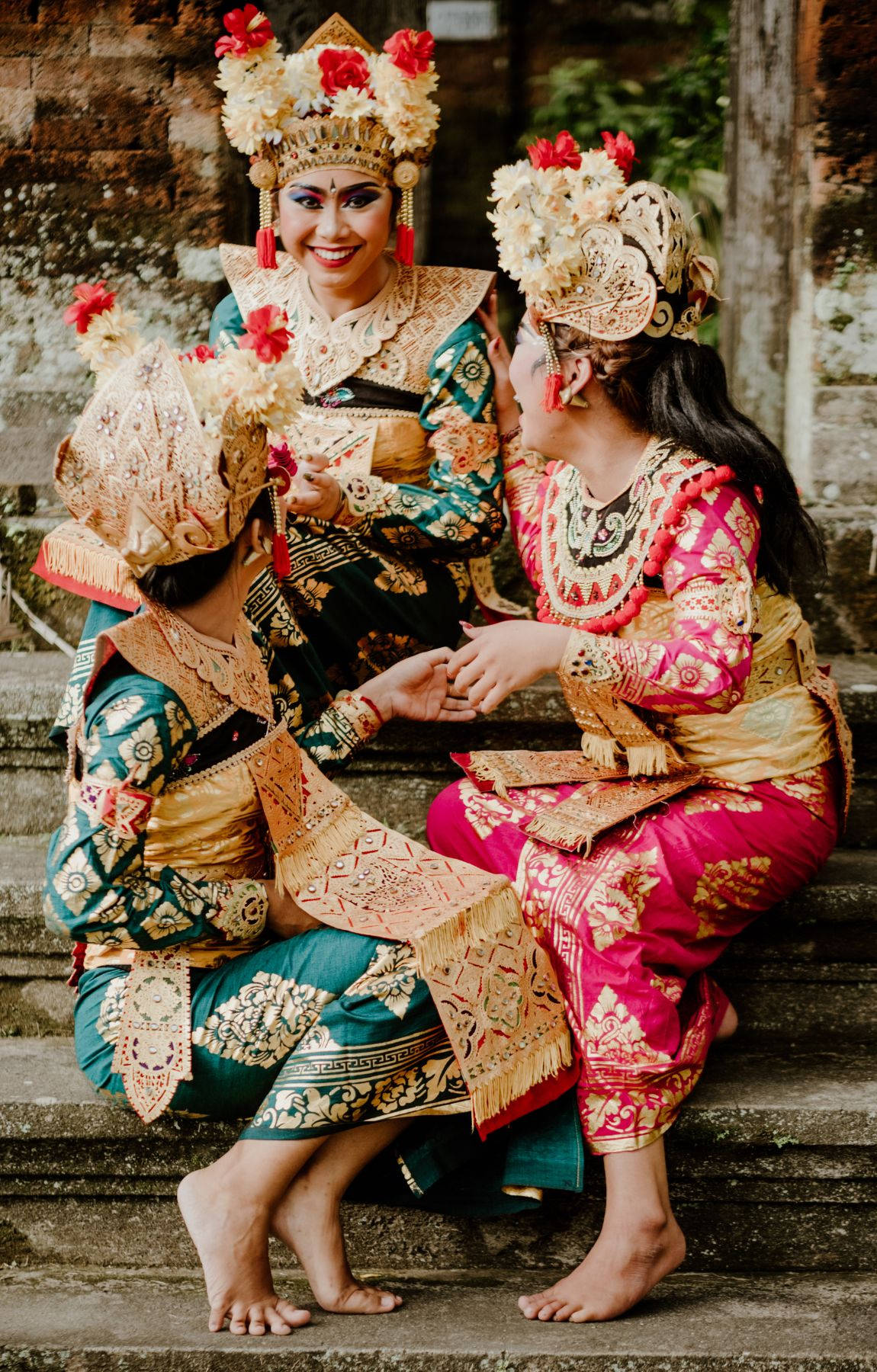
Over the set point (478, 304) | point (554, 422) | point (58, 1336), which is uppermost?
point (478, 304)

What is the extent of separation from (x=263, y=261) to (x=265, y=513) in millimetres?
1099

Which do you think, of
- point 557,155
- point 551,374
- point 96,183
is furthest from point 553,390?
point 96,183

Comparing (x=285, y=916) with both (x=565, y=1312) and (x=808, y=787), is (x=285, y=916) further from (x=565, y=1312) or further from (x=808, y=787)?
(x=808, y=787)

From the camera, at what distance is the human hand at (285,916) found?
2359mm

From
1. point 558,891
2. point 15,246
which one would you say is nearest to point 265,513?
point 558,891

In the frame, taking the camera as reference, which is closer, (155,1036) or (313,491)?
(155,1036)

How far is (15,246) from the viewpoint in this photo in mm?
3855

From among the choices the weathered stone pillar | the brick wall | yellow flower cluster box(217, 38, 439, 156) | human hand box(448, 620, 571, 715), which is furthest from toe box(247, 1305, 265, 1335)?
the weathered stone pillar

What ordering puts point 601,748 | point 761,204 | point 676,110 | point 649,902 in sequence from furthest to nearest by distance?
1. point 676,110
2. point 761,204
3. point 601,748
4. point 649,902

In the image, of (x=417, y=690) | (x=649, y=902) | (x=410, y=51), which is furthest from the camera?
(x=410, y=51)

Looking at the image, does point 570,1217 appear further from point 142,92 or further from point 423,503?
point 142,92

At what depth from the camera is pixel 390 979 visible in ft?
7.18

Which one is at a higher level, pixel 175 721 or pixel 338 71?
pixel 338 71

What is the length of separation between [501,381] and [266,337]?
3.50ft
